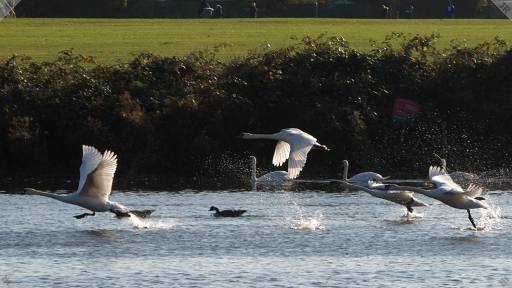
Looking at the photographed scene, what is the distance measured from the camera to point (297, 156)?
2545cm

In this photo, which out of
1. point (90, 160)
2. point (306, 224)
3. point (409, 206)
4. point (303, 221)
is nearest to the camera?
point (90, 160)

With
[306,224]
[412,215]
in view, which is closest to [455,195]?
[412,215]

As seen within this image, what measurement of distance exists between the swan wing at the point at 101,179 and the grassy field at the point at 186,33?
15.5m

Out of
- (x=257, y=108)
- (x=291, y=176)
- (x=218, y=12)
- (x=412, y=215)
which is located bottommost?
(x=412, y=215)

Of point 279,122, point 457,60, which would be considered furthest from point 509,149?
point 279,122

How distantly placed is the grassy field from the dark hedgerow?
12.0 feet

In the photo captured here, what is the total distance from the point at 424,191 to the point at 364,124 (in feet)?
34.3

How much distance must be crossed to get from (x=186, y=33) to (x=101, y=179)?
3175 centimetres

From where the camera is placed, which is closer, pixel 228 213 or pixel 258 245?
pixel 258 245

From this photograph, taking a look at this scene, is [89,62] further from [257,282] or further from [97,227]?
[257,282]

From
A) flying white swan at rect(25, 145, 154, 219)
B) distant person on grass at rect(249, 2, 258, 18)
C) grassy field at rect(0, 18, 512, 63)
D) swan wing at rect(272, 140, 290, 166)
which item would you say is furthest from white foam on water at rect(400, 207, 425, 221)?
distant person on grass at rect(249, 2, 258, 18)

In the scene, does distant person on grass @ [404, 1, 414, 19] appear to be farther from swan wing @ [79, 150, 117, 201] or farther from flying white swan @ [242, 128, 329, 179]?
swan wing @ [79, 150, 117, 201]

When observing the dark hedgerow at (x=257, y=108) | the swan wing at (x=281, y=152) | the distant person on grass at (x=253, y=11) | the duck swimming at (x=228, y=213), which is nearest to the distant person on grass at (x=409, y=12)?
the distant person on grass at (x=253, y=11)

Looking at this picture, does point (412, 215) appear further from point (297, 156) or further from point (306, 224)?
point (306, 224)
